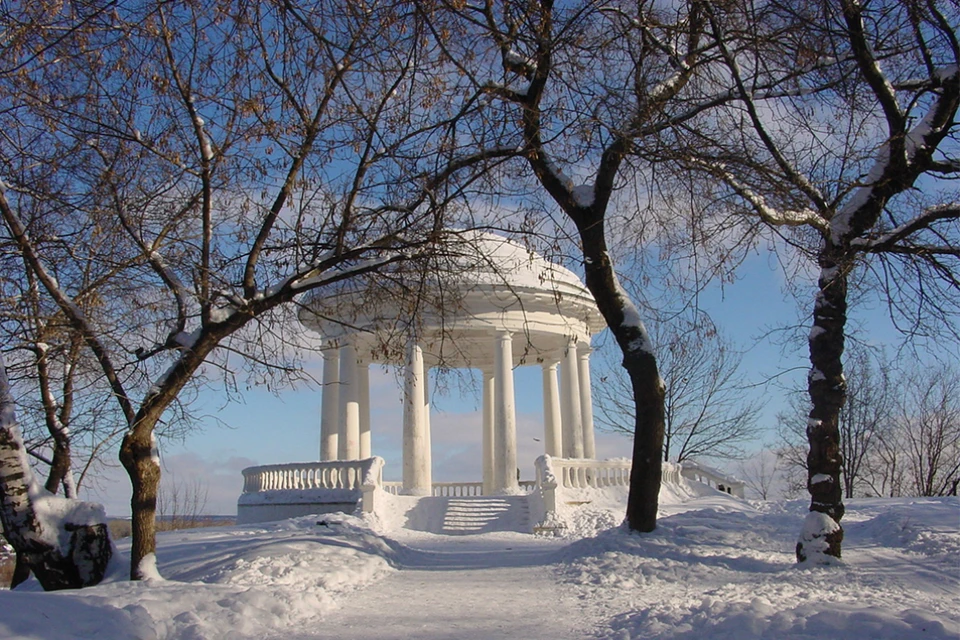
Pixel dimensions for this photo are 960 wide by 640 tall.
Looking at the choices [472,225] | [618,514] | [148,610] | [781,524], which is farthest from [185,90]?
[618,514]

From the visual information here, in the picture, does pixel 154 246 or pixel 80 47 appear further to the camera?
pixel 154 246

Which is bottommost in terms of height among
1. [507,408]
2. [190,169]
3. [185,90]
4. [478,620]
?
[478,620]

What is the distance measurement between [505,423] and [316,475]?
20.4 ft

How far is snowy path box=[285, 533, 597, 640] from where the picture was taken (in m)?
6.99

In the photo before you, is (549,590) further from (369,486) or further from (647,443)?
(369,486)

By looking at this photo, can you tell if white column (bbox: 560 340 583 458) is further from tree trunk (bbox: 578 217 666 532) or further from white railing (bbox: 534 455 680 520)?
tree trunk (bbox: 578 217 666 532)

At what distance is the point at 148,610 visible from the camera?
6602 millimetres

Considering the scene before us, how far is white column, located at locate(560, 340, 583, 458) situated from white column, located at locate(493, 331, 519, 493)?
2.27 metres

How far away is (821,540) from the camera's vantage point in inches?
390

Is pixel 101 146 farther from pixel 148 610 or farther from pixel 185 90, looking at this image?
pixel 148 610

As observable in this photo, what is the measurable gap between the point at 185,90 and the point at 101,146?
1579mm

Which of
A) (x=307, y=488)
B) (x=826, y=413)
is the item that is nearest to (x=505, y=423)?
(x=307, y=488)

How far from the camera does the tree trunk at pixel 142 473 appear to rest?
9.50 metres

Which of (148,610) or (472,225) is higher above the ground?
(472,225)
